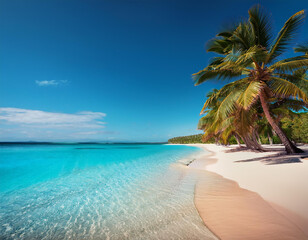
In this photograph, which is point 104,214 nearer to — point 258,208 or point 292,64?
point 258,208

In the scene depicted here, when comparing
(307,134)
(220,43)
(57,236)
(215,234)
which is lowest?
(57,236)

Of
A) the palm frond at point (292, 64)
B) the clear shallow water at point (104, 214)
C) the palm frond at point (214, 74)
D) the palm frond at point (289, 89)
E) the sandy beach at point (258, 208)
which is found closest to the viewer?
the sandy beach at point (258, 208)

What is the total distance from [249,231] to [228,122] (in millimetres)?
12201

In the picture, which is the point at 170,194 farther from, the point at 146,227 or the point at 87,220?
the point at 87,220

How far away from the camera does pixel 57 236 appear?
246 centimetres

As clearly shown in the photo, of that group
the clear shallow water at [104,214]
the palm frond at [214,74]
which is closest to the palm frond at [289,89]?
the palm frond at [214,74]

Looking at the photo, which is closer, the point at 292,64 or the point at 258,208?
the point at 258,208

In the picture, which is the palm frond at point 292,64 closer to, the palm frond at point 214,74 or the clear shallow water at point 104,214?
the palm frond at point 214,74

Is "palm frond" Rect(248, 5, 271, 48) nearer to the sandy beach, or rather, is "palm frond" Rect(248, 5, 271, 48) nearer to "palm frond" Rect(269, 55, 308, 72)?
"palm frond" Rect(269, 55, 308, 72)

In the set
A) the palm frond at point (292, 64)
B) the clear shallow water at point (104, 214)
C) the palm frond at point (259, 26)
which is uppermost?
the palm frond at point (259, 26)

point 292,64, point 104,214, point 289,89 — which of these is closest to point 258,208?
point 104,214

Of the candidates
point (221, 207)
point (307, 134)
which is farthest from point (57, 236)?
point (307, 134)

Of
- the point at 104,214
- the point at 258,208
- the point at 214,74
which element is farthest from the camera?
the point at 214,74

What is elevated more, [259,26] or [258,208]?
[259,26]
